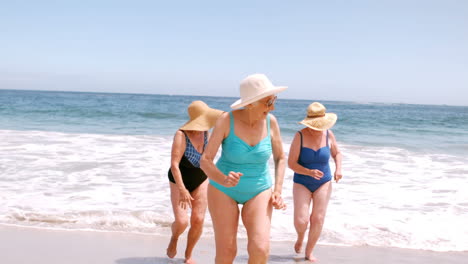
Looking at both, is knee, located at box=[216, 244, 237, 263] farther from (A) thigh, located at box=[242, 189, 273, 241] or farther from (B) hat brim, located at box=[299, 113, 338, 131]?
(B) hat brim, located at box=[299, 113, 338, 131]

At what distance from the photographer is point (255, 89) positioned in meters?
3.10

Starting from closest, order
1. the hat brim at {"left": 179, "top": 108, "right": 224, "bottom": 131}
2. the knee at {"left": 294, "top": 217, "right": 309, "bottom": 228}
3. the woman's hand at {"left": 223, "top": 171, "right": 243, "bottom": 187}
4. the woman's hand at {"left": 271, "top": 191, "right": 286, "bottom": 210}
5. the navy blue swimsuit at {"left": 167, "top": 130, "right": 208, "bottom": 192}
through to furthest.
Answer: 1. the woman's hand at {"left": 223, "top": 171, "right": 243, "bottom": 187}
2. the woman's hand at {"left": 271, "top": 191, "right": 286, "bottom": 210}
3. the hat brim at {"left": 179, "top": 108, "right": 224, "bottom": 131}
4. the navy blue swimsuit at {"left": 167, "top": 130, "right": 208, "bottom": 192}
5. the knee at {"left": 294, "top": 217, "right": 309, "bottom": 228}

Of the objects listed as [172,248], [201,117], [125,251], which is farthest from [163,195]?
[201,117]

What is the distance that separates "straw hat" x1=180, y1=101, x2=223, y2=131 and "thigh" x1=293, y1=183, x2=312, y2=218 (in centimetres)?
123

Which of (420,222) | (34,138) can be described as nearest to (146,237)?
(420,222)

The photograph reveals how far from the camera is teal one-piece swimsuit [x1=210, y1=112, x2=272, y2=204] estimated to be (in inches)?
126

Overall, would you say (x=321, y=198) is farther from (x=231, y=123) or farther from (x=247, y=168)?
(x=231, y=123)

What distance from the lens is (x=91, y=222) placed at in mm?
6484

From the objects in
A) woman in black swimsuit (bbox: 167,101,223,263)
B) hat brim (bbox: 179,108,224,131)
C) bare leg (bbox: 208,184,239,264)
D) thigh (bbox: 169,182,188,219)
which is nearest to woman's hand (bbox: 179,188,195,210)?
woman in black swimsuit (bbox: 167,101,223,263)

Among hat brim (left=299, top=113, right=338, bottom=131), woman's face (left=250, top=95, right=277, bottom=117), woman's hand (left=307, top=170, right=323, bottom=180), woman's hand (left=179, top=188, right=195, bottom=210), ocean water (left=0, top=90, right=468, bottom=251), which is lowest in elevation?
ocean water (left=0, top=90, right=468, bottom=251)

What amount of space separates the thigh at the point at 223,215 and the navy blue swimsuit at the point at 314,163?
183 cm

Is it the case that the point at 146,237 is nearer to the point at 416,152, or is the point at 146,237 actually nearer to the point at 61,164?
the point at 61,164

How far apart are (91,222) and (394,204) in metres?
4.71

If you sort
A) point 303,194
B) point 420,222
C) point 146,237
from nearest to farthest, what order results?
point 303,194
point 146,237
point 420,222
